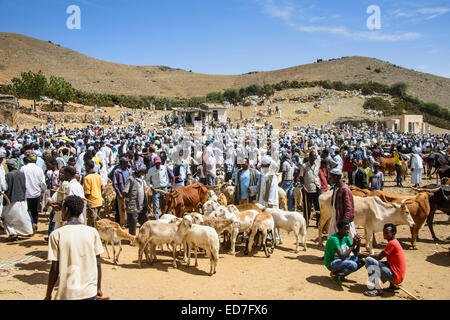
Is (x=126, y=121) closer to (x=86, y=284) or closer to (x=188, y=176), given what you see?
(x=188, y=176)

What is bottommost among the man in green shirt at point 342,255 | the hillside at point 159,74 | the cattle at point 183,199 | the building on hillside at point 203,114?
the man in green shirt at point 342,255

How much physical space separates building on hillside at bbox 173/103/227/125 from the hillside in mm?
48888

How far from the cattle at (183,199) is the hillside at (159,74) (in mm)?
81519

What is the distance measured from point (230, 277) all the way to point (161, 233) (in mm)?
1555

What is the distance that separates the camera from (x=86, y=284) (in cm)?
337

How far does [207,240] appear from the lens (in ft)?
20.3

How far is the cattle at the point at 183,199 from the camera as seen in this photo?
28.8 ft

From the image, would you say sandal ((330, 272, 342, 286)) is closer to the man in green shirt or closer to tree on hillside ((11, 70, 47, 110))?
the man in green shirt

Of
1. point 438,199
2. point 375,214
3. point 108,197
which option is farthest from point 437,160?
point 108,197

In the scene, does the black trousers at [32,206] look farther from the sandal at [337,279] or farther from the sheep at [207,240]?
the sandal at [337,279]

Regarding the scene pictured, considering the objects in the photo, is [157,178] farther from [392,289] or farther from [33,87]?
[33,87]

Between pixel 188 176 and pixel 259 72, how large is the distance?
11584cm

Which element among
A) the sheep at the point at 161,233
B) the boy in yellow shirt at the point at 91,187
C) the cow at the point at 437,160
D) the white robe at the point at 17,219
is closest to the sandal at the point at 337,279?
the sheep at the point at 161,233

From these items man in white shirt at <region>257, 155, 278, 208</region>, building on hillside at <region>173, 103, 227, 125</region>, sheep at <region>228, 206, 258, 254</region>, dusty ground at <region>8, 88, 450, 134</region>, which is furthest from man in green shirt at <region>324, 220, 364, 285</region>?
building on hillside at <region>173, 103, 227, 125</region>
